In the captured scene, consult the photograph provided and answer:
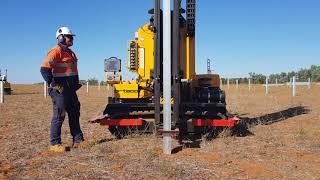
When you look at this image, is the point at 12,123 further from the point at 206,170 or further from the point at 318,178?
the point at 318,178

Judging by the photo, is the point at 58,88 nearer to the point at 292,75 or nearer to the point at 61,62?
the point at 61,62

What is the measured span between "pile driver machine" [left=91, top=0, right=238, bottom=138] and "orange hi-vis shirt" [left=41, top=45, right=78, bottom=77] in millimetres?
1000

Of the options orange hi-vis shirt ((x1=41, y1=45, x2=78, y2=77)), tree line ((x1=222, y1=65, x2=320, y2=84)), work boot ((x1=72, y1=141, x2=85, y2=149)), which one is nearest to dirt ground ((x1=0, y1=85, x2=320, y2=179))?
work boot ((x1=72, y1=141, x2=85, y2=149))

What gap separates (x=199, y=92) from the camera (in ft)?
30.7

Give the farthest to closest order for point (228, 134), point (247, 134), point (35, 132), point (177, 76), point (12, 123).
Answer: point (12, 123)
point (35, 132)
point (247, 134)
point (228, 134)
point (177, 76)

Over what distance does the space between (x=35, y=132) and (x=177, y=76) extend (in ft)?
13.6

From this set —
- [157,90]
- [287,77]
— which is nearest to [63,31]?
[157,90]

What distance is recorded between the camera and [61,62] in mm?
7969

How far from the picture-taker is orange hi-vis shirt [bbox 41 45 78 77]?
7751 mm

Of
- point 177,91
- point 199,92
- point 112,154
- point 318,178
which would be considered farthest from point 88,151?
point 318,178

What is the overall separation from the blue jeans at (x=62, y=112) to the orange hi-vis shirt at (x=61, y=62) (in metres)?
0.32

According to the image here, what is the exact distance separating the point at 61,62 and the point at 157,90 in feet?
5.55

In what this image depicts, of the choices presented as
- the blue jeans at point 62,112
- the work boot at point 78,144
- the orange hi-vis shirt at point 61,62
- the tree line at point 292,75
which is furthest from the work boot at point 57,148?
the tree line at point 292,75

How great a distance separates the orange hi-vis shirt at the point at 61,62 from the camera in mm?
7751
